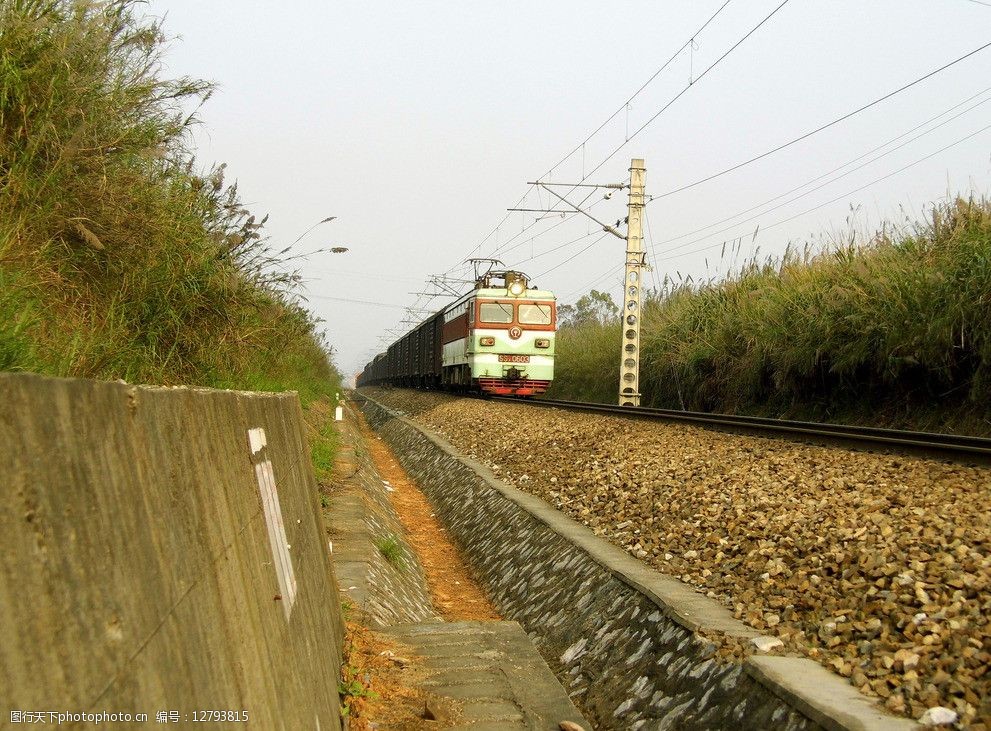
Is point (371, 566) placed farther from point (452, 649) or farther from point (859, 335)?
point (859, 335)

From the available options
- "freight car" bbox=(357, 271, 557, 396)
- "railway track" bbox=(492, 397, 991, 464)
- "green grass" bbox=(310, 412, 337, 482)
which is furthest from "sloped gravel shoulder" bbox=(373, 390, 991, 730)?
"freight car" bbox=(357, 271, 557, 396)

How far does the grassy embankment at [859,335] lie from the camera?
11.4 metres

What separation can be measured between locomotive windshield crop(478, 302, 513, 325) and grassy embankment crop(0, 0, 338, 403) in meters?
17.7

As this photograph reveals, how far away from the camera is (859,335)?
13328 millimetres

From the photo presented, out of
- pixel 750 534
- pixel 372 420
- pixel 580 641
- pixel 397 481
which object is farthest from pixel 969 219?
pixel 372 420

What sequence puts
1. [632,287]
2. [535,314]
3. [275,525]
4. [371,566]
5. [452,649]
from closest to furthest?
1. [275,525]
2. [452,649]
3. [371,566]
4. [632,287]
5. [535,314]

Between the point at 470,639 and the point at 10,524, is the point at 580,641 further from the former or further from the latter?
the point at 10,524

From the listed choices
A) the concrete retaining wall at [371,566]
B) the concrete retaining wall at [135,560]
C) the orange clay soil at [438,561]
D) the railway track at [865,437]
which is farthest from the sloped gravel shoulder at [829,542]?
the concrete retaining wall at [135,560]

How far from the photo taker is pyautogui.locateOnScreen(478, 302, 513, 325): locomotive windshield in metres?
24.8

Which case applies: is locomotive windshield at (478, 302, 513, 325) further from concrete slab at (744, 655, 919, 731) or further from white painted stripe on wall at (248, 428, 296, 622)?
white painted stripe on wall at (248, 428, 296, 622)

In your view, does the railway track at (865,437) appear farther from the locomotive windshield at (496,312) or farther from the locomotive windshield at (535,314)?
the locomotive windshield at (535,314)

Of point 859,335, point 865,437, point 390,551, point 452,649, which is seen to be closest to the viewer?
point 452,649

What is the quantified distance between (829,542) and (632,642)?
3.95 feet

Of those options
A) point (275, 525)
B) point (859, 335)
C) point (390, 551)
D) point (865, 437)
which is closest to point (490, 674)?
point (275, 525)
